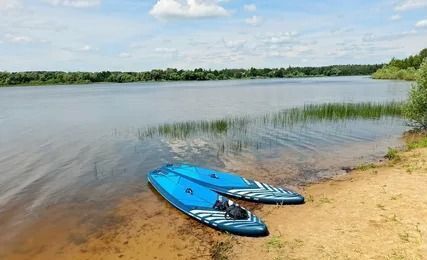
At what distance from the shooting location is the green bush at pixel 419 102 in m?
21.7

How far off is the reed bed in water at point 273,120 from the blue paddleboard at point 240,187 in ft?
31.7

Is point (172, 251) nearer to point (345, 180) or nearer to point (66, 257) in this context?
point (66, 257)

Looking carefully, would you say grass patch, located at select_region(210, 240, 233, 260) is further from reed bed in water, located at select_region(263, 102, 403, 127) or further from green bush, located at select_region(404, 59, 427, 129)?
reed bed in water, located at select_region(263, 102, 403, 127)

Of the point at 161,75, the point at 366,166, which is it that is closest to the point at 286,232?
the point at 366,166

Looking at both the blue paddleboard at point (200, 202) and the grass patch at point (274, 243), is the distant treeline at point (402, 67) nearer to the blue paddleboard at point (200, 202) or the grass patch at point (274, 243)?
the blue paddleboard at point (200, 202)

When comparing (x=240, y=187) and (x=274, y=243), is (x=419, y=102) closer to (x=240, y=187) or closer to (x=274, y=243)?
(x=240, y=187)

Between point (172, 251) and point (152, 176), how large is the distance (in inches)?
228

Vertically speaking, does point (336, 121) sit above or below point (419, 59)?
below

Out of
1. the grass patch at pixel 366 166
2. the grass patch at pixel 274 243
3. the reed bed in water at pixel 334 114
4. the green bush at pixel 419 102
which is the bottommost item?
the grass patch at pixel 274 243

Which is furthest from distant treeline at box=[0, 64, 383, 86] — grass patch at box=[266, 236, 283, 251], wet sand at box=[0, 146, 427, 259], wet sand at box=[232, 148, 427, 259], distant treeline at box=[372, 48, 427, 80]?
grass patch at box=[266, 236, 283, 251]

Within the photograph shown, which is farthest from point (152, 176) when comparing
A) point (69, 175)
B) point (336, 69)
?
point (336, 69)

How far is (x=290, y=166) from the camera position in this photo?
16516 mm

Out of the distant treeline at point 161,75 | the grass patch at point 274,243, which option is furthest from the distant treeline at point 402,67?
the grass patch at point 274,243

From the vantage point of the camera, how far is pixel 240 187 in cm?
1266
